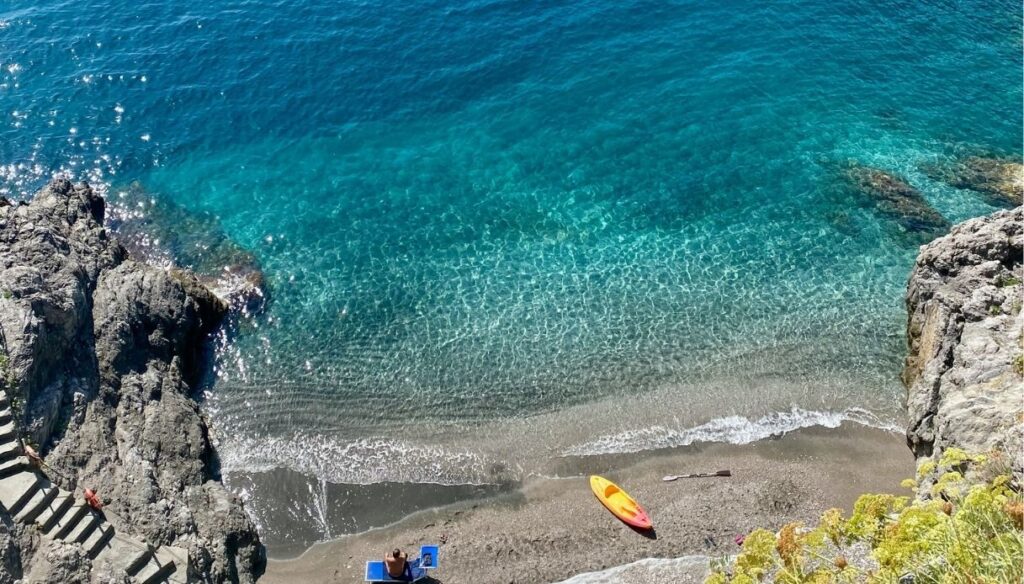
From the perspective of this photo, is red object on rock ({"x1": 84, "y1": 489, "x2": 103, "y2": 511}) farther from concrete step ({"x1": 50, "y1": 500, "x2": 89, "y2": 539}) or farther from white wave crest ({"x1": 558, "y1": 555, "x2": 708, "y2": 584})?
white wave crest ({"x1": 558, "y1": 555, "x2": 708, "y2": 584})

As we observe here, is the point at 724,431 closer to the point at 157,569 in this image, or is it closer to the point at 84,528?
the point at 157,569

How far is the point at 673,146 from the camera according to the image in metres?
46.6

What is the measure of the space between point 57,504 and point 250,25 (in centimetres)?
4332

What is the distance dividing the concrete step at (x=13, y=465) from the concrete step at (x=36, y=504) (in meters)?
1.03

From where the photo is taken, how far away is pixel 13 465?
966 inches

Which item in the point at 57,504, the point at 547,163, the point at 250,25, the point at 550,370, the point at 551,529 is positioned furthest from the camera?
the point at 250,25

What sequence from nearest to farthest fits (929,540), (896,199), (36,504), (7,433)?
(929,540) < (36,504) < (7,433) < (896,199)

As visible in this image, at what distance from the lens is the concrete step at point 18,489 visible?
23.7 meters

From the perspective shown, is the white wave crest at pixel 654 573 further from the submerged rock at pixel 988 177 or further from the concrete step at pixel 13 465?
the submerged rock at pixel 988 177

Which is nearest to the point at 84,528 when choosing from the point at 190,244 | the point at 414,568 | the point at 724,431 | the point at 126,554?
the point at 126,554

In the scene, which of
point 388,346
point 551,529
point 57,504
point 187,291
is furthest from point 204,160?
point 551,529

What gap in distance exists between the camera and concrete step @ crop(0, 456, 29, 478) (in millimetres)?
24406

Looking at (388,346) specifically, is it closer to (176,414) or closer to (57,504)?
(176,414)

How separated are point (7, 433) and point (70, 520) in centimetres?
396
